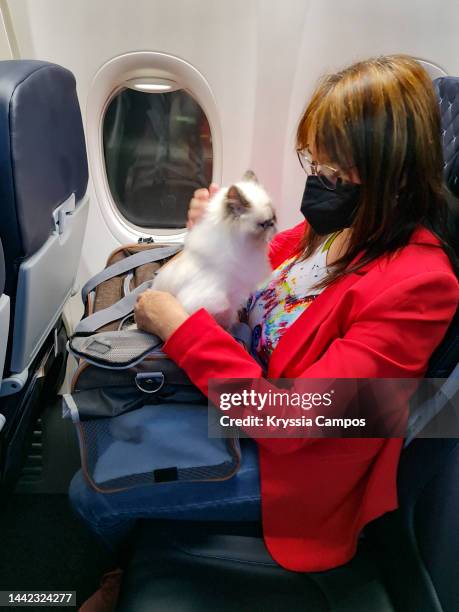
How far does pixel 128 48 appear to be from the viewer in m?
1.96

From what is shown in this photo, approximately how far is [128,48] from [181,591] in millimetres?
2069

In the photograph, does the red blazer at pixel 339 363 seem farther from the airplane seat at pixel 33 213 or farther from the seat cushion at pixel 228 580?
the airplane seat at pixel 33 213

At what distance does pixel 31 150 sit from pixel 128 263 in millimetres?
516

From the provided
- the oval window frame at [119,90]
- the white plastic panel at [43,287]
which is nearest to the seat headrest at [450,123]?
the white plastic panel at [43,287]

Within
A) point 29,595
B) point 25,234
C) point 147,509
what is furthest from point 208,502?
point 29,595

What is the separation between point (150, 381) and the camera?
3.19ft

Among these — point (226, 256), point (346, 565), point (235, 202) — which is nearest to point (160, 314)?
point (226, 256)

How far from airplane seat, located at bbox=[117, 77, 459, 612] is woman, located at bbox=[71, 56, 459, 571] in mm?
62

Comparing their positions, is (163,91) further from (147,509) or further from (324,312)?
(147,509)

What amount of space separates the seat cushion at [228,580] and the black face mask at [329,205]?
2.58 ft

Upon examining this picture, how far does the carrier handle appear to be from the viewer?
37.9 inches

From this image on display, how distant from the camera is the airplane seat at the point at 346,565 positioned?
97cm

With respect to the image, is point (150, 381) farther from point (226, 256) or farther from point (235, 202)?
point (235, 202)

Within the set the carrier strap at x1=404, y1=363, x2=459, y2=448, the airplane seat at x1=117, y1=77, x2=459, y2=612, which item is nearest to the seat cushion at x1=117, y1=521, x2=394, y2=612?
the airplane seat at x1=117, y1=77, x2=459, y2=612
